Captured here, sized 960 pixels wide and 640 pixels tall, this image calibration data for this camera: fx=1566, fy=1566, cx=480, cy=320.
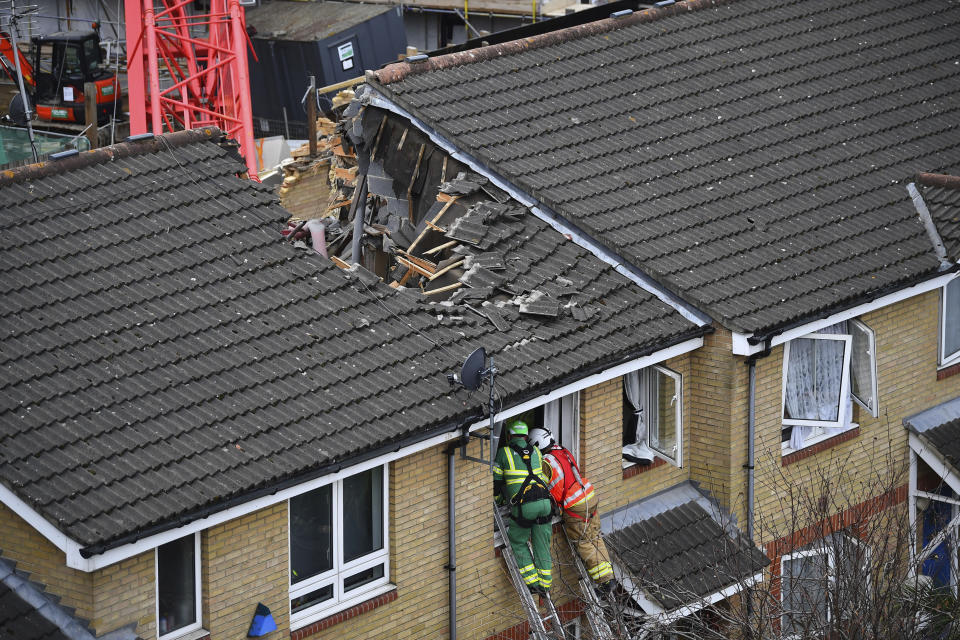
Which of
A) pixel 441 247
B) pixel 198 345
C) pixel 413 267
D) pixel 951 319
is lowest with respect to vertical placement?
pixel 951 319

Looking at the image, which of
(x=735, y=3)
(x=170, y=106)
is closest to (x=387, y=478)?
(x=735, y=3)

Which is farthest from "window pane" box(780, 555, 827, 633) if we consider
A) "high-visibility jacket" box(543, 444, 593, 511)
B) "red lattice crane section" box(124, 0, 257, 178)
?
"red lattice crane section" box(124, 0, 257, 178)

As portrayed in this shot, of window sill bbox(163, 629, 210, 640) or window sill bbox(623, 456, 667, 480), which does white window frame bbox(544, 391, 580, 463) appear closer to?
window sill bbox(623, 456, 667, 480)

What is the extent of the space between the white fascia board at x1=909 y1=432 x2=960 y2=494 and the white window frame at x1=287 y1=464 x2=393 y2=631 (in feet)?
Result: 25.2

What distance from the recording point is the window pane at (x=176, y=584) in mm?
13500

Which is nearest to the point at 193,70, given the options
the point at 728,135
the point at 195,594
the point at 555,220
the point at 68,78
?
the point at 68,78

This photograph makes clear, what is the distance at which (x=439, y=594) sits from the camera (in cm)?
1562

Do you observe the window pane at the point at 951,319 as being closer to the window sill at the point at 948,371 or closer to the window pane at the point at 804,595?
the window sill at the point at 948,371

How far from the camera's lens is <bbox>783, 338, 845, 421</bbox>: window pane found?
18.3 meters

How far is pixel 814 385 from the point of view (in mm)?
18469

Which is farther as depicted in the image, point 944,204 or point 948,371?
point 948,371

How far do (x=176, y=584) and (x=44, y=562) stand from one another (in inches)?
45.1

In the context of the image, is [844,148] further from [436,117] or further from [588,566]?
[588,566]

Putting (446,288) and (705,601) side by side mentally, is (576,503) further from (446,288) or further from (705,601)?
(446,288)
